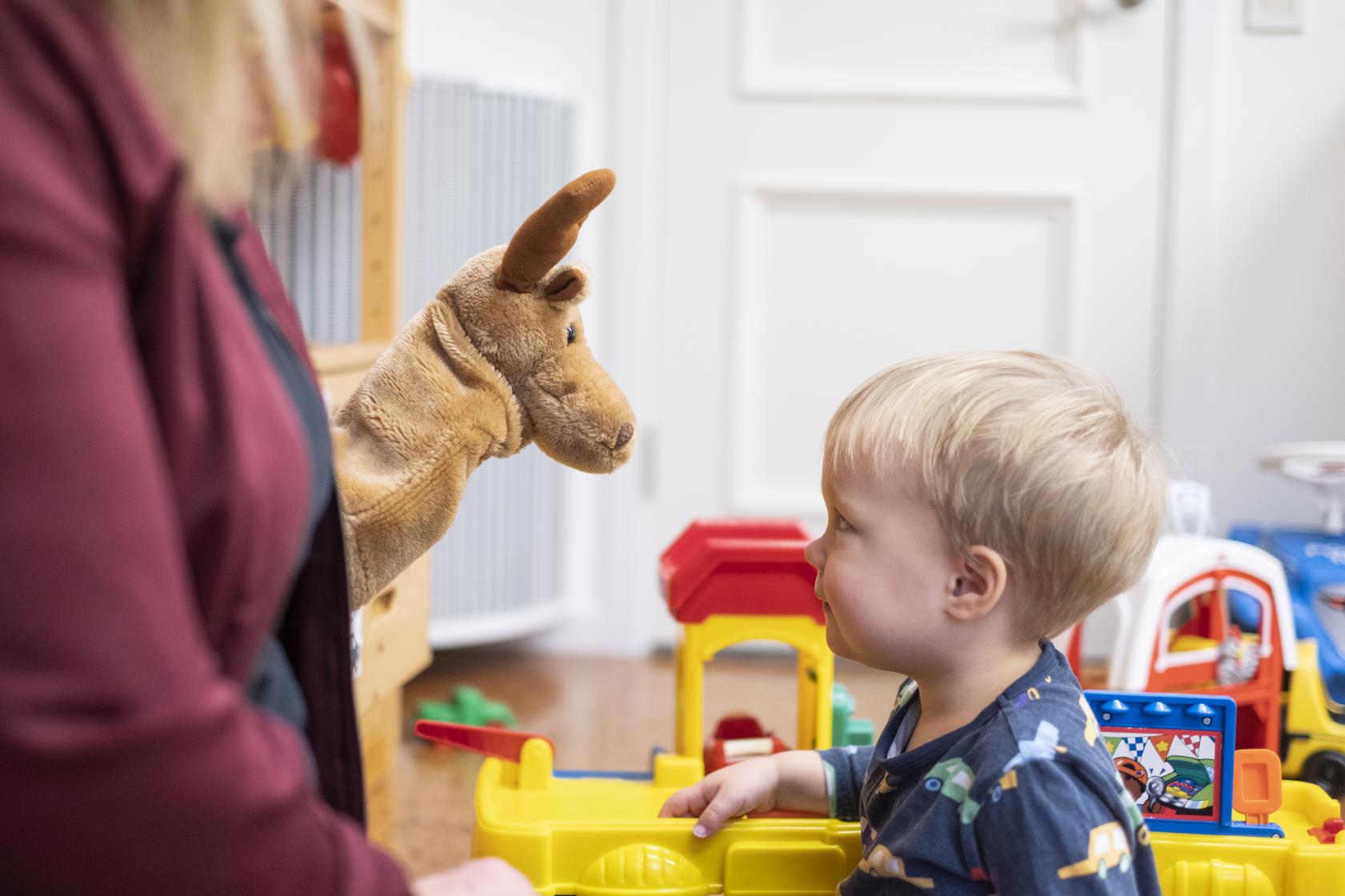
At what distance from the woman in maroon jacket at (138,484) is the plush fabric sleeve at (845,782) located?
1.54ft

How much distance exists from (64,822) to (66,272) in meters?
0.15

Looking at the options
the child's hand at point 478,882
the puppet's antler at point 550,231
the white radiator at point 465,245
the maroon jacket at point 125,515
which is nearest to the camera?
the maroon jacket at point 125,515

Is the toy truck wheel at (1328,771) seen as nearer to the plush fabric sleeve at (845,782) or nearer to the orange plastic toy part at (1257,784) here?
the orange plastic toy part at (1257,784)

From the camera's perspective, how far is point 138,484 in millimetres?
363

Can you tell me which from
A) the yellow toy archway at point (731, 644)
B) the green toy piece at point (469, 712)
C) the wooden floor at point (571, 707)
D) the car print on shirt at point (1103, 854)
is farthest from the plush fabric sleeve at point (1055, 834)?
the green toy piece at point (469, 712)

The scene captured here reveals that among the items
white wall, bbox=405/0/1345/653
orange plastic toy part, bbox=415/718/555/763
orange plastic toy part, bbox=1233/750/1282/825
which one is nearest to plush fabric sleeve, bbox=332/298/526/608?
orange plastic toy part, bbox=415/718/555/763

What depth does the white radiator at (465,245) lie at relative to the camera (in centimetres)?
172

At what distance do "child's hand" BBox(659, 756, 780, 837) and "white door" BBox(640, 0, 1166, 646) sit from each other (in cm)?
131

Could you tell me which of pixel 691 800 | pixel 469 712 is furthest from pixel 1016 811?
pixel 469 712

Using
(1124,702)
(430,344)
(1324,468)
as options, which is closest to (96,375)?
(430,344)

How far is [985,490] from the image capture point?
0.73 m

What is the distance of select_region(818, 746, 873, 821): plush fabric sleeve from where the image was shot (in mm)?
875

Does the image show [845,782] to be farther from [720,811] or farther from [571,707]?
[571,707]

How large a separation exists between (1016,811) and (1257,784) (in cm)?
32
